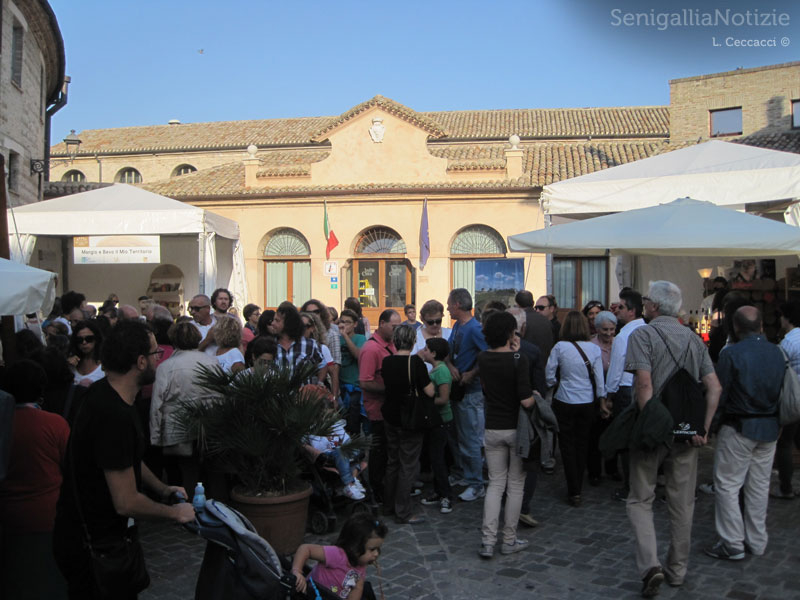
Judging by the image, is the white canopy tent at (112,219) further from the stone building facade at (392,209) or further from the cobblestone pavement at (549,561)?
the stone building facade at (392,209)

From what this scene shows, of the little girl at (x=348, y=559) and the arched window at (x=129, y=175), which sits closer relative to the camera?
the little girl at (x=348, y=559)

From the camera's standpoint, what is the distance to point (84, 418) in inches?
119

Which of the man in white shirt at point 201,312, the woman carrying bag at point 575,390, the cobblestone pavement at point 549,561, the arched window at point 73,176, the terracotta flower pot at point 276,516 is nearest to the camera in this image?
the cobblestone pavement at point 549,561

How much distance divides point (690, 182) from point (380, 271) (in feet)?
42.9

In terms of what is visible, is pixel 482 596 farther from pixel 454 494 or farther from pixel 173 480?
pixel 173 480

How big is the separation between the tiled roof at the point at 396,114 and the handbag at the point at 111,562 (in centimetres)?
1884

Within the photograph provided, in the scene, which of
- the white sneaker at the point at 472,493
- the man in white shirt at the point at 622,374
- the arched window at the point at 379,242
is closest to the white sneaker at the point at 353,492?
the white sneaker at the point at 472,493

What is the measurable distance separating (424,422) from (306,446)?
1.01 m

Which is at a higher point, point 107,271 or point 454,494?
point 107,271

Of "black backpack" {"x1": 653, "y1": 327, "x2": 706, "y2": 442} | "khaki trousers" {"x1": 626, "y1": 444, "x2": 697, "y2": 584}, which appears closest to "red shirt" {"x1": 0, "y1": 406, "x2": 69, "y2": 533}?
"khaki trousers" {"x1": 626, "y1": 444, "x2": 697, "y2": 584}

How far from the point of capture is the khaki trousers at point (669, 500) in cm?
457

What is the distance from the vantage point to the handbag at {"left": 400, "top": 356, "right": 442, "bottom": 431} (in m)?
5.96

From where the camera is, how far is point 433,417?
19.9 feet

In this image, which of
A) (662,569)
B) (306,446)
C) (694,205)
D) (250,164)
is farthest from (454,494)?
(250,164)
